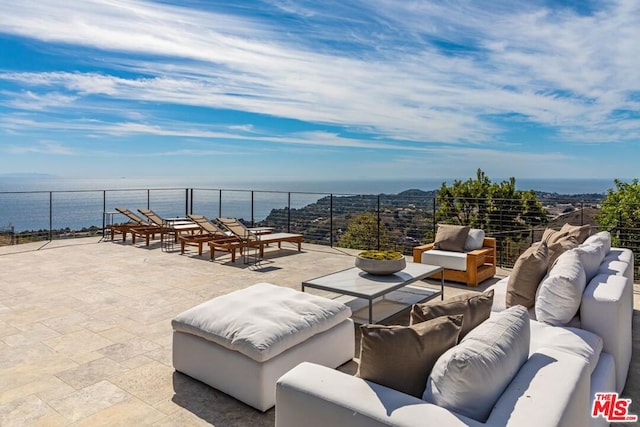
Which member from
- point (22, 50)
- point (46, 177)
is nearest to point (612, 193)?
point (22, 50)

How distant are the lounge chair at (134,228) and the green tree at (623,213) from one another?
1176cm

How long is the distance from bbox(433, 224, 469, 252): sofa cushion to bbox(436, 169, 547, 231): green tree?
810cm

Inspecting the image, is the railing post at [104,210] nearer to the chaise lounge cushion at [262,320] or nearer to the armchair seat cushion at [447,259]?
the armchair seat cushion at [447,259]

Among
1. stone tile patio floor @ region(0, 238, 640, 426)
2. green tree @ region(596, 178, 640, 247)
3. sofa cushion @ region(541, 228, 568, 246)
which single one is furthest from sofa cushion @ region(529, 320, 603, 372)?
green tree @ region(596, 178, 640, 247)

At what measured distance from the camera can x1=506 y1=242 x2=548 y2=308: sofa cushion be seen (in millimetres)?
3076

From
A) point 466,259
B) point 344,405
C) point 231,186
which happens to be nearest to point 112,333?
point 344,405

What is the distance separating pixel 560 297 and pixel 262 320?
1.88 metres

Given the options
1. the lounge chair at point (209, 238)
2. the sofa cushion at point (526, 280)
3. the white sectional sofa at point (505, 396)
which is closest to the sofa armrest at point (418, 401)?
the white sectional sofa at point (505, 396)

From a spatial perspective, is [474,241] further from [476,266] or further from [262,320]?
[262,320]

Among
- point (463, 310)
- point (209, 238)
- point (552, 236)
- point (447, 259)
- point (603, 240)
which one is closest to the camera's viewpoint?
point (463, 310)

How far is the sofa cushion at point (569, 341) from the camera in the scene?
2.26 meters

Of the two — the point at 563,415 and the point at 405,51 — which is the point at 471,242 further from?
the point at 405,51

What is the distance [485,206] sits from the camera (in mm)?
14906

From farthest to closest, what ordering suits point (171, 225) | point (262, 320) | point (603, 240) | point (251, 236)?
point (171, 225) < point (251, 236) < point (603, 240) < point (262, 320)
